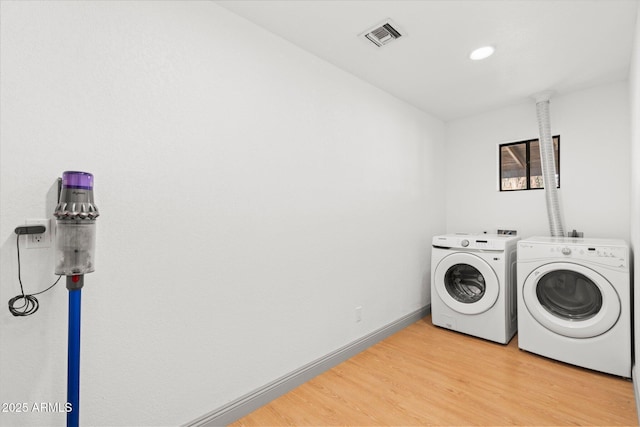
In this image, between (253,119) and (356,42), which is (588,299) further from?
(253,119)

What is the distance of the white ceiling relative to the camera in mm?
1756

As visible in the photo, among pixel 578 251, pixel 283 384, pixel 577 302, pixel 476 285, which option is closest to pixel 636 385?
pixel 577 302

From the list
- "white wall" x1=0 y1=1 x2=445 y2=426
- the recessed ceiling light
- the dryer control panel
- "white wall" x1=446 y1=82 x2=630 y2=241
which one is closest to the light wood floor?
"white wall" x1=0 y1=1 x2=445 y2=426

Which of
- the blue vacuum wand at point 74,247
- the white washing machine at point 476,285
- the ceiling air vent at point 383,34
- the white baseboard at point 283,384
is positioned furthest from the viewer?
the white washing machine at point 476,285

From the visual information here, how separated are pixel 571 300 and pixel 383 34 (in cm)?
248

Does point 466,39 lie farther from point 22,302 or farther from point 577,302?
point 22,302

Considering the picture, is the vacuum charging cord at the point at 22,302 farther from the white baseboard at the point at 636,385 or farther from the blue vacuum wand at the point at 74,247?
the white baseboard at the point at 636,385

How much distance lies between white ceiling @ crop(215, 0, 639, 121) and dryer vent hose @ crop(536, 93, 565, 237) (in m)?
0.19

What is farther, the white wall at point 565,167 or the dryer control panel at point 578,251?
the white wall at point 565,167

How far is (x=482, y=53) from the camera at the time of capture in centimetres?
224

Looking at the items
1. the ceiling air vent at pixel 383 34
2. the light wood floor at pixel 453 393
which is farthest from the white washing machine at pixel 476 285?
the ceiling air vent at pixel 383 34

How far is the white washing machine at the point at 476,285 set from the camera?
270 centimetres

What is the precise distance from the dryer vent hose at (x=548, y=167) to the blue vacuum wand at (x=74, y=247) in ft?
11.6

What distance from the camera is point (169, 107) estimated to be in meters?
1.51
